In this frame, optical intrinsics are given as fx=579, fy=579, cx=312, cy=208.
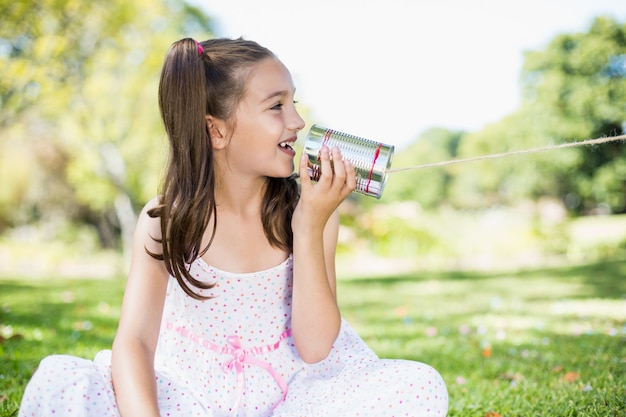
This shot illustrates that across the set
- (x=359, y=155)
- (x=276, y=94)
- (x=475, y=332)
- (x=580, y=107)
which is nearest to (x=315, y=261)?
(x=359, y=155)

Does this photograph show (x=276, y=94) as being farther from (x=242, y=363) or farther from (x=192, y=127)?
(x=242, y=363)

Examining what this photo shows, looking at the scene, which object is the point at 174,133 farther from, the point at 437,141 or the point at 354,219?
the point at 437,141

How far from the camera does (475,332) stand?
15.5 ft

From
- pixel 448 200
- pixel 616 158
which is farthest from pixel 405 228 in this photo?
pixel 448 200

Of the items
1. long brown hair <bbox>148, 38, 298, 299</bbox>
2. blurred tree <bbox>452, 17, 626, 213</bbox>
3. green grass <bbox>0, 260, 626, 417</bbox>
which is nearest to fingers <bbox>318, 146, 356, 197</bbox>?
long brown hair <bbox>148, 38, 298, 299</bbox>

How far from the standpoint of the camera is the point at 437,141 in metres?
73.6

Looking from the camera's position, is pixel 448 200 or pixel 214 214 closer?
pixel 214 214

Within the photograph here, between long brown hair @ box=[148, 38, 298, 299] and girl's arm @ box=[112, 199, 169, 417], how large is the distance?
0.05m

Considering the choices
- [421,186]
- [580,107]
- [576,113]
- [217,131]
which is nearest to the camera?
[217,131]

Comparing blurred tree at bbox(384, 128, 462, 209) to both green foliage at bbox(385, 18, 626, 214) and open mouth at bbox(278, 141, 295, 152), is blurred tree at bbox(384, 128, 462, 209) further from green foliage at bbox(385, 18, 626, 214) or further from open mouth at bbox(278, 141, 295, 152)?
open mouth at bbox(278, 141, 295, 152)

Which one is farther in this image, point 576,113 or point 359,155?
point 576,113

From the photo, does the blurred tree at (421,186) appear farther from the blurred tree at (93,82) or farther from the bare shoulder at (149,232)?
the bare shoulder at (149,232)

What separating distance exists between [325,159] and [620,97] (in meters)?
21.1

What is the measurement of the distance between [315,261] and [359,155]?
0.39 m
